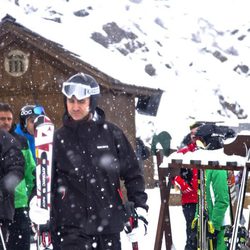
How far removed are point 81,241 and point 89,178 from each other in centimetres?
45

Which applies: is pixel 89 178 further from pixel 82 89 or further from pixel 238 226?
pixel 238 226

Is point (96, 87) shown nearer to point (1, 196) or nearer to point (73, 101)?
point (73, 101)

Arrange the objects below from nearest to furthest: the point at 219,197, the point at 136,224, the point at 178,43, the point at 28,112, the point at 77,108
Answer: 1. the point at 77,108
2. the point at 136,224
3. the point at 219,197
4. the point at 28,112
5. the point at 178,43

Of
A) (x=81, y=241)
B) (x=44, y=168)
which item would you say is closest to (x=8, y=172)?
(x=44, y=168)

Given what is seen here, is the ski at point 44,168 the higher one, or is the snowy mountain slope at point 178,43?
the snowy mountain slope at point 178,43

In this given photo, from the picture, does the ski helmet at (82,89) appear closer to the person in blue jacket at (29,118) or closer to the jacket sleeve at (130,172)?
the jacket sleeve at (130,172)

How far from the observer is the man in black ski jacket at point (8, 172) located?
5750mm

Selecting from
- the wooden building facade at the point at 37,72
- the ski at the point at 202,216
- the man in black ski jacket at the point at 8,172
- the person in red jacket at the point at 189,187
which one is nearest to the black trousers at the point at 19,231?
the man in black ski jacket at the point at 8,172

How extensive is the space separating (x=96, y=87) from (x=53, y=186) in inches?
32.1

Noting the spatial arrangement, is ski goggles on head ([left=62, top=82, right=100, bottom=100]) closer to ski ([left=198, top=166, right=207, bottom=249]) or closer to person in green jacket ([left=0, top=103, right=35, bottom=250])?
person in green jacket ([left=0, top=103, right=35, bottom=250])

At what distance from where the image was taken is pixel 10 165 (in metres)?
5.83

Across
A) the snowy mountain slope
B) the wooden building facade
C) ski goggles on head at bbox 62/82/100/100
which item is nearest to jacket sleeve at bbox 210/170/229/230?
ski goggles on head at bbox 62/82/100/100

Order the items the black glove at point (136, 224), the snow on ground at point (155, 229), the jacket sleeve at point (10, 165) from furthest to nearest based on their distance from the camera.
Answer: the snow on ground at point (155, 229)
the jacket sleeve at point (10, 165)
the black glove at point (136, 224)

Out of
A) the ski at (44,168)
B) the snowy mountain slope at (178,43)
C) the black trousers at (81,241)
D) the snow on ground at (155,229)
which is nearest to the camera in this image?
the black trousers at (81,241)
